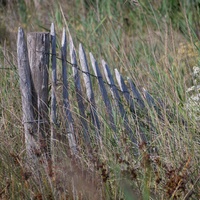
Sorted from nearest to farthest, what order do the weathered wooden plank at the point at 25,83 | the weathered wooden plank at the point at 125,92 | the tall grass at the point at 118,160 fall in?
1. the tall grass at the point at 118,160
2. the weathered wooden plank at the point at 25,83
3. the weathered wooden plank at the point at 125,92

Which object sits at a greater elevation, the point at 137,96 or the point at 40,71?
the point at 40,71

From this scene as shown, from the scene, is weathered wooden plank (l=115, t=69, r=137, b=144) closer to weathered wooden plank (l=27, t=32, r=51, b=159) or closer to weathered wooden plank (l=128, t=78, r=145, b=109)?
weathered wooden plank (l=128, t=78, r=145, b=109)

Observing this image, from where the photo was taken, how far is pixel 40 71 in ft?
10.6

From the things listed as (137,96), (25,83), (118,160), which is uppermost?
(25,83)

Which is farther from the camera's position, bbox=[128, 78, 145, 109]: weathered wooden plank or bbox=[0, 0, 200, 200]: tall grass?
bbox=[128, 78, 145, 109]: weathered wooden plank

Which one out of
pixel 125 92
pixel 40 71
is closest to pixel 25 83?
pixel 40 71

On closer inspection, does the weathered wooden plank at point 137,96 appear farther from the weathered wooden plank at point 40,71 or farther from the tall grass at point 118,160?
the weathered wooden plank at point 40,71

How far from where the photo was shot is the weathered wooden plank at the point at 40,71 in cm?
323

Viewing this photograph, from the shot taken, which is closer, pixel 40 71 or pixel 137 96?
pixel 40 71

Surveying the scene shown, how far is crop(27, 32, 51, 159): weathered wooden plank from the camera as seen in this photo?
3230 mm

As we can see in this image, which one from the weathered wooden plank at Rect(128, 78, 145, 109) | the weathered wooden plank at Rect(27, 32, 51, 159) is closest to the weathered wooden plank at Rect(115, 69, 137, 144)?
the weathered wooden plank at Rect(128, 78, 145, 109)

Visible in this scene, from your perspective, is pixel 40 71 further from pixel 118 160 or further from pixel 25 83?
pixel 118 160

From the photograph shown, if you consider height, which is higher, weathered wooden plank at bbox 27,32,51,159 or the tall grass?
weathered wooden plank at bbox 27,32,51,159

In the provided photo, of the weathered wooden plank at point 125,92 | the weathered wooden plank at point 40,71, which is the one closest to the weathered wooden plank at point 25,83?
the weathered wooden plank at point 40,71
